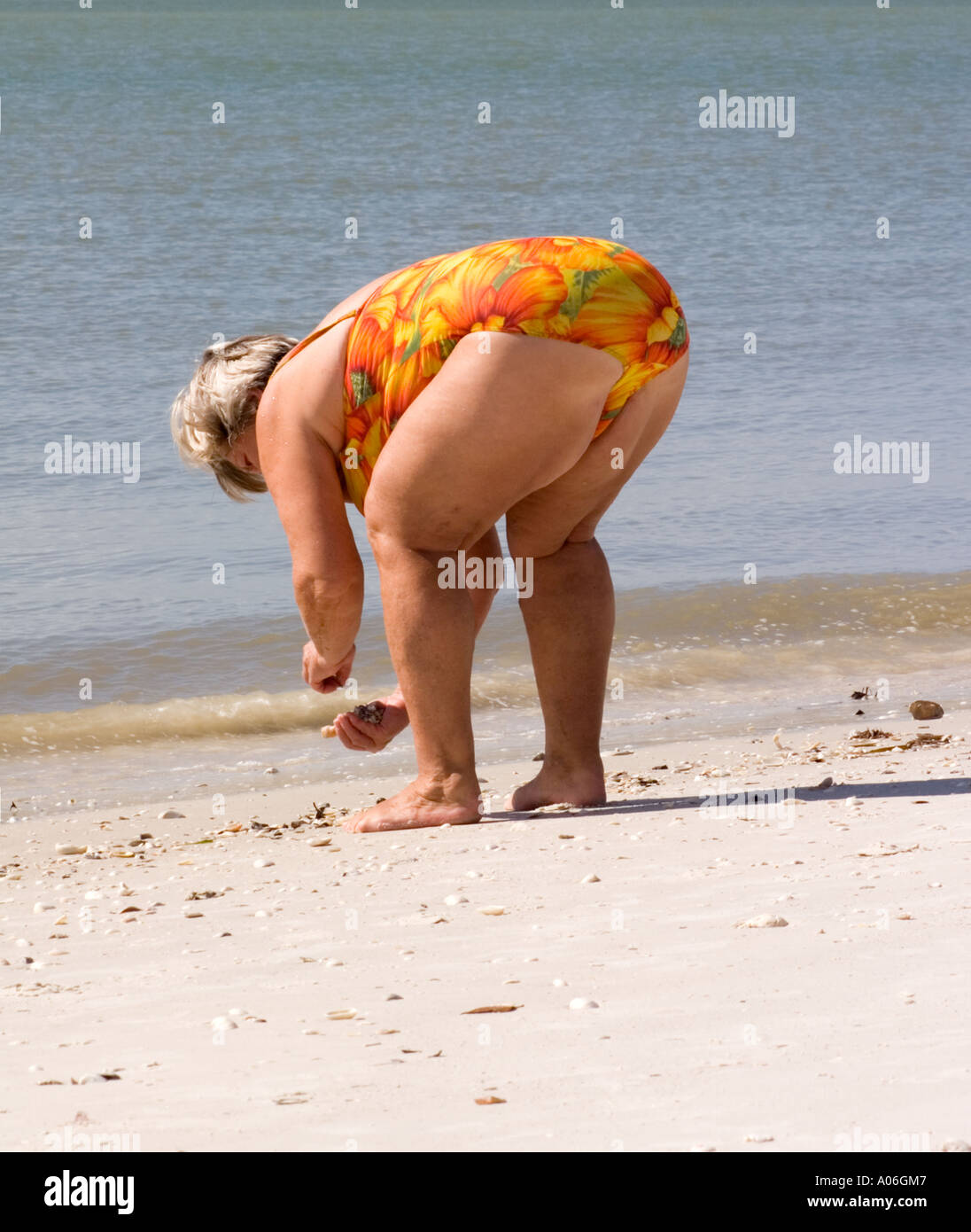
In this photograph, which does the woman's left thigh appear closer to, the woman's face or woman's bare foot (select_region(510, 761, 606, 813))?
the woman's face

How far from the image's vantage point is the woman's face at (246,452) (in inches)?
136

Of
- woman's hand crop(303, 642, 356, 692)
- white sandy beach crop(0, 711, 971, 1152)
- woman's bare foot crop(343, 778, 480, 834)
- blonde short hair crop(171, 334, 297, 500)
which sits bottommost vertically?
white sandy beach crop(0, 711, 971, 1152)

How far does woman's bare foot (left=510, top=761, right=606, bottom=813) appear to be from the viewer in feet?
11.9

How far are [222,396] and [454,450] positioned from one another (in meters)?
0.55

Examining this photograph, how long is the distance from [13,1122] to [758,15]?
55.5m

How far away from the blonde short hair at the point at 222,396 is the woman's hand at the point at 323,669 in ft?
1.49

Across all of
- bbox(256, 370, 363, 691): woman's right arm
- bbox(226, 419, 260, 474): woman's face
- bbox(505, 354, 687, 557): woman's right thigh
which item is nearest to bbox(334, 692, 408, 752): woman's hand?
bbox(256, 370, 363, 691): woman's right arm

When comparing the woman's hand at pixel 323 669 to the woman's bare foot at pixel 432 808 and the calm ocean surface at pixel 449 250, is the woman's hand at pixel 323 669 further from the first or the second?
the calm ocean surface at pixel 449 250

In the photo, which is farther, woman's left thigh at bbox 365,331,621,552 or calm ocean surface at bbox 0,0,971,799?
calm ocean surface at bbox 0,0,971,799

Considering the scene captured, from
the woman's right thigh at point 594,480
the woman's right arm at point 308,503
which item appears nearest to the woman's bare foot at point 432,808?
the woman's right arm at point 308,503

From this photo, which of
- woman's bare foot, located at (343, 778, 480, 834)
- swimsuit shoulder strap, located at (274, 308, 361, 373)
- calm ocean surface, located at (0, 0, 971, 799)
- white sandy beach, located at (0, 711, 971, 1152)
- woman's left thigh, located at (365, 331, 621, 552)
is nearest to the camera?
white sandy beach, located at (0, 711, 971, 1152)

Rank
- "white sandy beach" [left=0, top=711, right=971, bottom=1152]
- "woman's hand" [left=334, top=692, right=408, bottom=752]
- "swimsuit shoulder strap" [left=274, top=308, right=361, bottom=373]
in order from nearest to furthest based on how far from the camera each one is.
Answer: "white sandy beach" [left=0, top=711, right=971, bottom=1152] < "swimsuit shoulder strap" [left=274, top=308, right=361, bottom=373] < "woman's hand" [left=334, top=692, right=408, bottom=752]

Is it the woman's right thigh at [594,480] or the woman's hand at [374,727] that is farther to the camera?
the woman's hand at [374,727]
